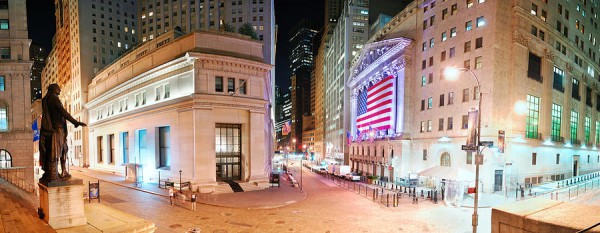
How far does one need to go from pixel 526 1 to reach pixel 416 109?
20166 mm

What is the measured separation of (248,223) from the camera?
19312 mm

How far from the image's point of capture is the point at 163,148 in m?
38.5

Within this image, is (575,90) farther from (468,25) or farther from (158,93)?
(158,93)

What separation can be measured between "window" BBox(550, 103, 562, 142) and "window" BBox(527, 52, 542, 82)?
703cm

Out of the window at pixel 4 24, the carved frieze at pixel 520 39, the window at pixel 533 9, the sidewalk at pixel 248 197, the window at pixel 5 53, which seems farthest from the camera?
the window at pixel 533 9

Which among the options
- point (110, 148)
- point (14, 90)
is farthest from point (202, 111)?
point (110, 148)

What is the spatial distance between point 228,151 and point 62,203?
971 inches

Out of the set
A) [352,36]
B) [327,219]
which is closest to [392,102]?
[327,219]

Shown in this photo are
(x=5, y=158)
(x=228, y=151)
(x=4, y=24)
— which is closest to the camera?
(x=228, y=151)

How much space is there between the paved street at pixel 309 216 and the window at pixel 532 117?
23255 millimetres

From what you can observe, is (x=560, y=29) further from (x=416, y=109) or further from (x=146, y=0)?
(x=146, y=0)

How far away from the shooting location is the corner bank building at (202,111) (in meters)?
32.3

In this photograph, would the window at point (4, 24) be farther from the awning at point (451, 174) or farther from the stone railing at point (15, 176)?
the awning at point (451, 174)

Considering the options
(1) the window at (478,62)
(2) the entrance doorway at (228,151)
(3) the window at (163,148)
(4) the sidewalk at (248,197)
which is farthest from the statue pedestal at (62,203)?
(1) the window at (478,62)
